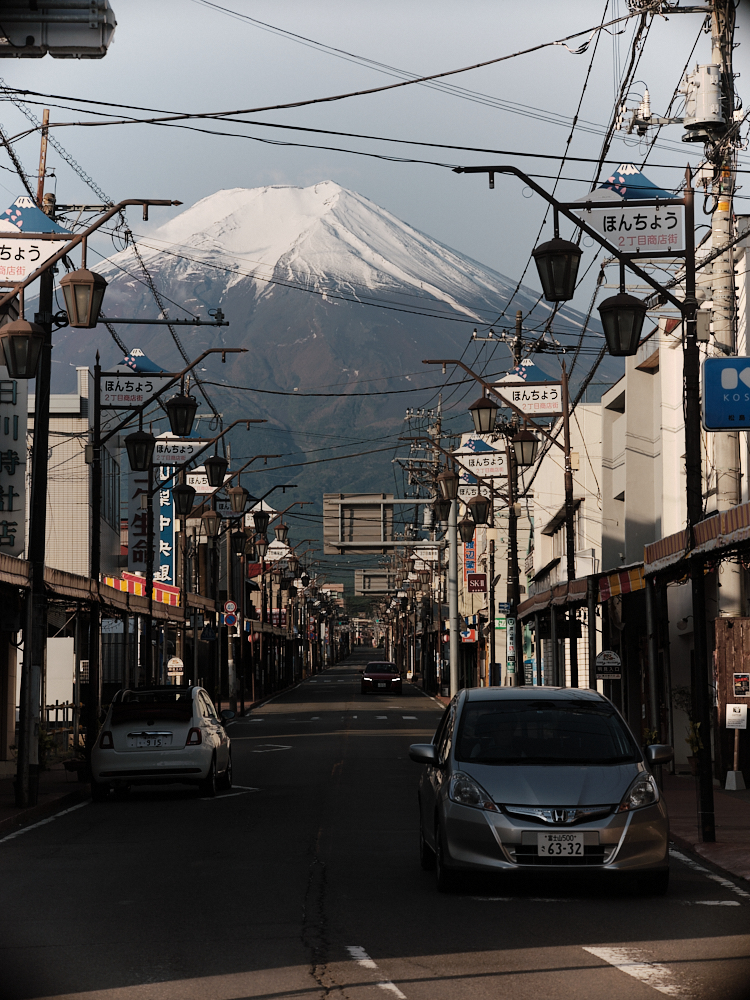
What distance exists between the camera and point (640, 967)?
814cm

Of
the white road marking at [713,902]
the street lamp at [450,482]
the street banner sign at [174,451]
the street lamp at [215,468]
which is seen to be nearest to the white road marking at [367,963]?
the white road marking at [713,902]

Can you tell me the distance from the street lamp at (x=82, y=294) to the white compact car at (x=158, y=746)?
619cm

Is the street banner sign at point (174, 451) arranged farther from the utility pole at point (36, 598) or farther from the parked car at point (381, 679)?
the parked car at point (381, 679)

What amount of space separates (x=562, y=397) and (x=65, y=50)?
2008cm

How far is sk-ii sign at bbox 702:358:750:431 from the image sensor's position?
15.6 metres

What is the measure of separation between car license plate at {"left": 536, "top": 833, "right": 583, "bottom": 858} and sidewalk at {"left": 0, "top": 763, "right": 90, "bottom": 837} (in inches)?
324

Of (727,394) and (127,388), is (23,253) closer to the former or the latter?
(727,394)

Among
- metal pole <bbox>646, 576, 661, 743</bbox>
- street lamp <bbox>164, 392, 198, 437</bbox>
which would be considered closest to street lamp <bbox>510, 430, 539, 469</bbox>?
metal pole <bbox>646, 576, 661, 743</bbox>

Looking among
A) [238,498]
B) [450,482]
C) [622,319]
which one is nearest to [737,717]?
[622,319]

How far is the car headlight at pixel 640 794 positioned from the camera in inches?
418

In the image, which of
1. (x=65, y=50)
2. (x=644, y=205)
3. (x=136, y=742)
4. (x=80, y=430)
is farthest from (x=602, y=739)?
(x=80, y=430)

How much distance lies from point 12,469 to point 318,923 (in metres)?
25.2

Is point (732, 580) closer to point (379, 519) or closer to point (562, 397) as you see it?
point (562, 397)

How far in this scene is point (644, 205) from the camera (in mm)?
18078
